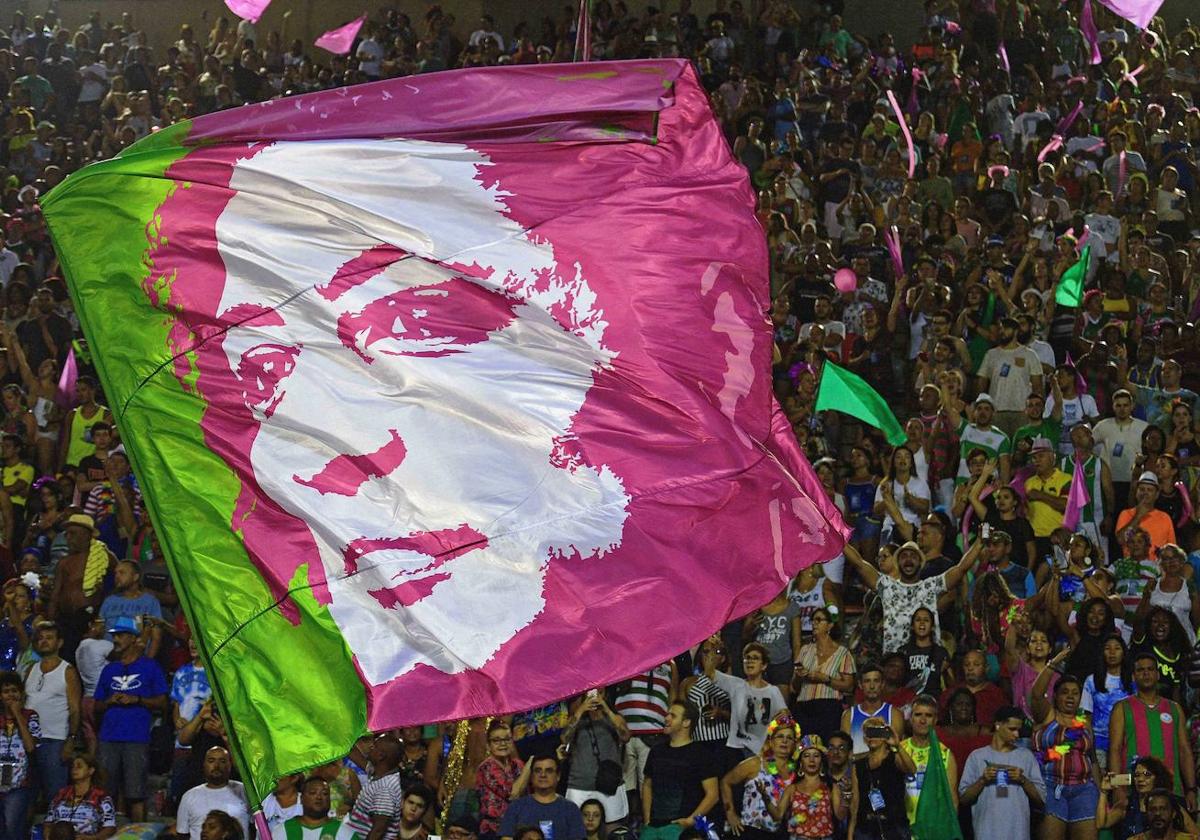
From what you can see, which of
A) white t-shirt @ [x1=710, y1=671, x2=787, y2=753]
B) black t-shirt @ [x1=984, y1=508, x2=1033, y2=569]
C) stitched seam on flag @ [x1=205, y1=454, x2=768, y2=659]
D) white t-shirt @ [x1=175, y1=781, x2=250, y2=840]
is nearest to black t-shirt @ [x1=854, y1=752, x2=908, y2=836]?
white t-shirt @ [x1=710, y1=671, x2=787, y2=753]

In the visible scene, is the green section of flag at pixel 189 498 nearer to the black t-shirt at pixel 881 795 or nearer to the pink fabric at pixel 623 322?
Result: the pink fabric at pixel 623 322

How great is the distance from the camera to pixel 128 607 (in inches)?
566

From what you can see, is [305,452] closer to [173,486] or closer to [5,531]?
[173,486]

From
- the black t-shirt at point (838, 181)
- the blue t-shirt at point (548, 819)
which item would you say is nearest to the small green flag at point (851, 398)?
the blue t-shirt at point (548, 819)

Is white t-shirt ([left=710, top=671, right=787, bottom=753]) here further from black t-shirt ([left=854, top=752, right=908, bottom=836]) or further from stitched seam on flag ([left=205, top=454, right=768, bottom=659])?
stitched seam on flag ([left=205, top=454, right=768, bottom=659])

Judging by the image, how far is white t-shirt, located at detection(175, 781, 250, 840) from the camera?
12602mm

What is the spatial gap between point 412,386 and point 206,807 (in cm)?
625

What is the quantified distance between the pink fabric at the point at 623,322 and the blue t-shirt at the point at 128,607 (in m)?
7.54

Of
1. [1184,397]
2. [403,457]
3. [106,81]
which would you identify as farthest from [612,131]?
[106,81]

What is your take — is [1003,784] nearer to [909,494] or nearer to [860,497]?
[909,494]

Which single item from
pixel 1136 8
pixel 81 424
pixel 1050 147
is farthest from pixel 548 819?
pixel 1050 147

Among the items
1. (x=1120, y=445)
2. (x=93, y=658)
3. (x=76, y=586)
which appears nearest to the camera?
(x=93, y=658)

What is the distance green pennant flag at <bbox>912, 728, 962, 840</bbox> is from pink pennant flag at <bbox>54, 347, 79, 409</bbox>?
852 centimetres

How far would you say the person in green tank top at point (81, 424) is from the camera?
16672 millimetres
